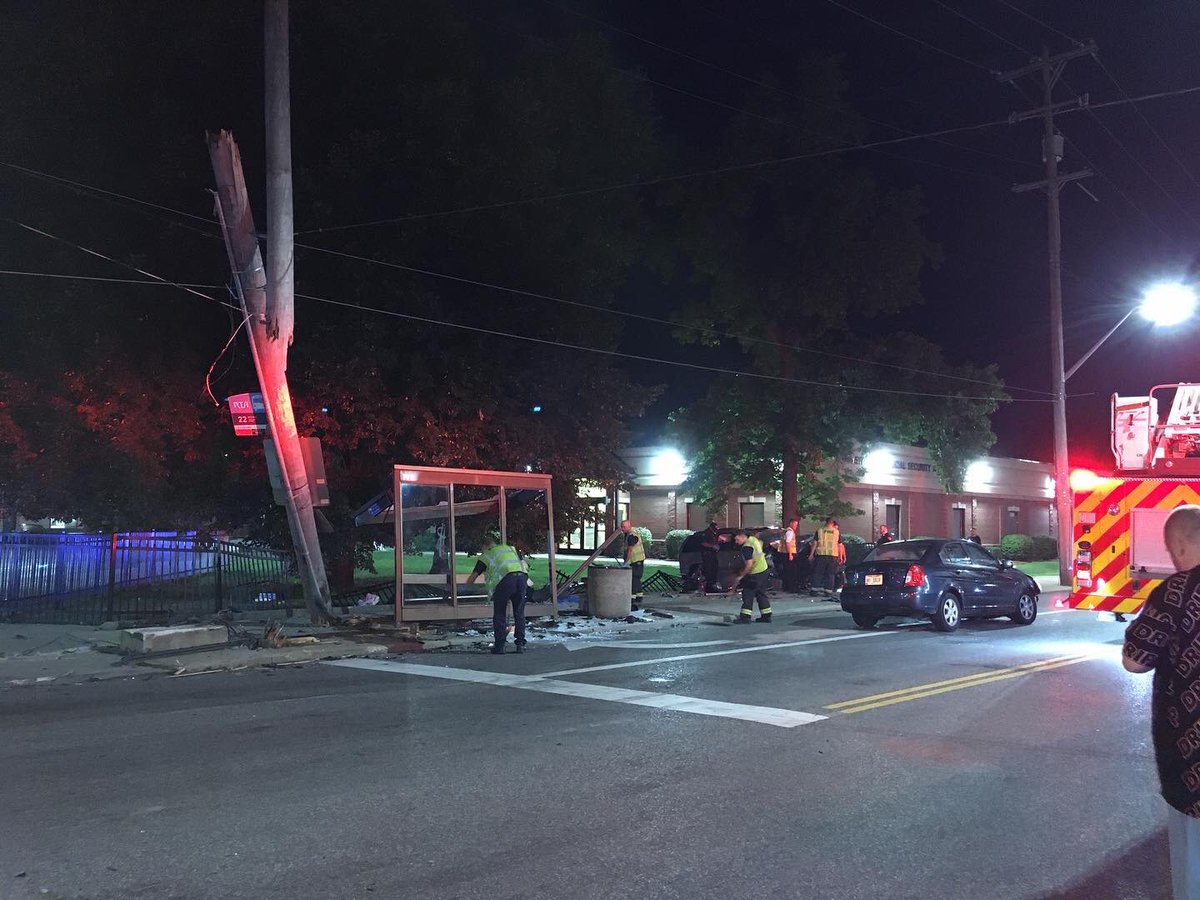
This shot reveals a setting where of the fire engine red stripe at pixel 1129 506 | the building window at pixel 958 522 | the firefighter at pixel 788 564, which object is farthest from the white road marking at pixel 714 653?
the building window at pixel 958 522

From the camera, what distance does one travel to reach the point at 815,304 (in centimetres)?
2716

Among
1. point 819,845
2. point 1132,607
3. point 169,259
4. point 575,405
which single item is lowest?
point 819,845

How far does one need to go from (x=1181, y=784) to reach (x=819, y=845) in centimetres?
217

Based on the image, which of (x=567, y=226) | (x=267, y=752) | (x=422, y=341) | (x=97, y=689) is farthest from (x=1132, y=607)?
(x=567, y=226)

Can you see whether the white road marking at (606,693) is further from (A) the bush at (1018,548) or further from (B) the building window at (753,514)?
(A) the bush at (1018,548)

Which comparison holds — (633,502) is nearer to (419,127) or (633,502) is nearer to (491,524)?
(491,524)

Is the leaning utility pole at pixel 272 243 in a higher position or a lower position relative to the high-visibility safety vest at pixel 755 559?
higher

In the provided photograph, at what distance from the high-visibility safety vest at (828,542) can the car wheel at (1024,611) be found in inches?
220

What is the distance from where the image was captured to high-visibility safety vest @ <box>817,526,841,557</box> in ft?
71.5

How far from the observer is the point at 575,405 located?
1967 centimetres

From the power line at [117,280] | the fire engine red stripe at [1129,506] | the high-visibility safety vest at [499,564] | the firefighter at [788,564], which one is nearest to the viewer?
the fire engine red stripe at [1129,506]

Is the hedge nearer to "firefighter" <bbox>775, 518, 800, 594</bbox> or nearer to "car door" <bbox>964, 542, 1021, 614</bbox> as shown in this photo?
"firefighter" <bbox>775, 518, 800, 594</bbox>

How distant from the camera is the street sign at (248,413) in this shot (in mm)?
14383

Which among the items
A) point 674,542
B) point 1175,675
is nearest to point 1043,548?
point 674,542
